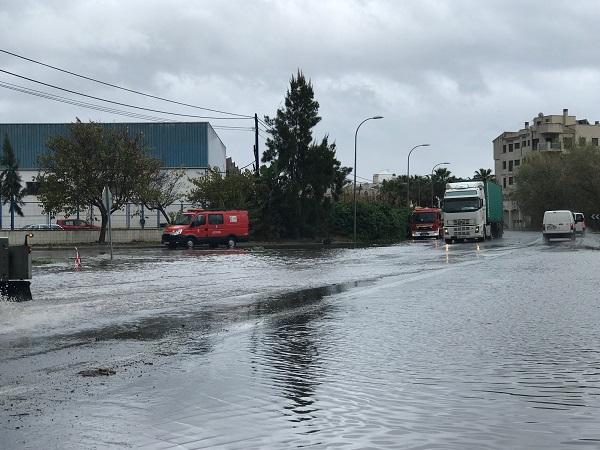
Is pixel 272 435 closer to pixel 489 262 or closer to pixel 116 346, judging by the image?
pixel 116 346

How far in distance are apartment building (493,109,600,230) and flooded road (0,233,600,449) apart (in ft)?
351

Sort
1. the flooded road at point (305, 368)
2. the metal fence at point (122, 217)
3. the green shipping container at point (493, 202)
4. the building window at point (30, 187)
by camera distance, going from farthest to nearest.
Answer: the building window at point (30, 187) < the metal fence at point (122, 217) < the green shipping container at point (493, 202) < the flooded road at point (305, 368)

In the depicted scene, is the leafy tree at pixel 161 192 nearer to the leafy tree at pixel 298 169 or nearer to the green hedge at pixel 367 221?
the leafy tree at pixel 298 169

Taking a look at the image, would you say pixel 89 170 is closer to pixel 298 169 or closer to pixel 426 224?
pixel 298 169

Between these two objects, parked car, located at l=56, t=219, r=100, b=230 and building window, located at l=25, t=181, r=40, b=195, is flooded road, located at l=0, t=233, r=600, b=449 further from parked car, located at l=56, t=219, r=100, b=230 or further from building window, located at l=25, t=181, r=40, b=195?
building window, located at l=25, t=181, r=40, b=195

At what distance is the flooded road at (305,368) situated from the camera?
18.5ft

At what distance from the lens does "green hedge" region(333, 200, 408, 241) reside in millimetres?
57438

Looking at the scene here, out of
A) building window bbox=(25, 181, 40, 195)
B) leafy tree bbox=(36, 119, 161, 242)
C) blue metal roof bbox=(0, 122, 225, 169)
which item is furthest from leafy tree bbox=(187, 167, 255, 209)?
blue metal roof bbox=(0, 122, 225, 169)

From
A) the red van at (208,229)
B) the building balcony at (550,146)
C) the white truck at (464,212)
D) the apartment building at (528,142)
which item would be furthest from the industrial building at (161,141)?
the building balcony at (550,146)

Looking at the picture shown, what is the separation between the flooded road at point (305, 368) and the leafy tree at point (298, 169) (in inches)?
1383

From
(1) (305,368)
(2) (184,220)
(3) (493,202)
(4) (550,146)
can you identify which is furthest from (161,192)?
(4) (550,146)

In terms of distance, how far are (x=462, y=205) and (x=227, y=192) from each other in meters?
15.3

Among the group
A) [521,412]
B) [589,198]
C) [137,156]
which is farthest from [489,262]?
[589,198]

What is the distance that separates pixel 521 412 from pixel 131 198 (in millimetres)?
46075
